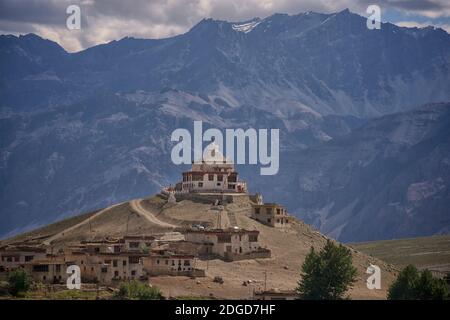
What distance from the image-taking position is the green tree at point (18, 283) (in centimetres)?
15200

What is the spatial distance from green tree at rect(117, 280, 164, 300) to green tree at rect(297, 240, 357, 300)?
19379 mm

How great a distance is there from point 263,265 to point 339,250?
46.3 feet

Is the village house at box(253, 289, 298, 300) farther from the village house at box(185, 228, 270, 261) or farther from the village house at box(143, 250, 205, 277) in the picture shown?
the village house at box(185, 228, 270, 261)

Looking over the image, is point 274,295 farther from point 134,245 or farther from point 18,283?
point 18,283

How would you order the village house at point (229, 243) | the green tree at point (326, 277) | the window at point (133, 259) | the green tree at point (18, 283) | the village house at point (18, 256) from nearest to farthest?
the green tree at point (18, 283)
the green tree at point (326, 277)
the window at point (133, 259)
the village house at point (18, 256)
the village house at point (229, 243)

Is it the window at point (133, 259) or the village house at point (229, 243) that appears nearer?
the window at point (133, 259)

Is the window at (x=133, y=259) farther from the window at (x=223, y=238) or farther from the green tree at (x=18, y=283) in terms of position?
the window at (x=223, y=238)

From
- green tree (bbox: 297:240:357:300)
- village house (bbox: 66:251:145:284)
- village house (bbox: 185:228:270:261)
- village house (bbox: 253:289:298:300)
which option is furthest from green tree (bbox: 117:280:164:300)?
village house (bbox: 185:228:270:261)

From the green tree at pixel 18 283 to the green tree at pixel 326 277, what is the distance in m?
30.0

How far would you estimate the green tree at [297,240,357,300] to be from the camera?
6481 inches

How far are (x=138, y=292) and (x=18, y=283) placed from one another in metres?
12.8

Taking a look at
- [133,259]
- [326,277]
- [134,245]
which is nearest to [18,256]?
[133,259]

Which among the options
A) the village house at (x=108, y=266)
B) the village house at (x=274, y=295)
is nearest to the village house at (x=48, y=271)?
the village house at (x=108, y=266)

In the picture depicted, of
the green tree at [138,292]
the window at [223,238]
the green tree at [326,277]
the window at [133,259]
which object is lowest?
the green tree at [138,292]
